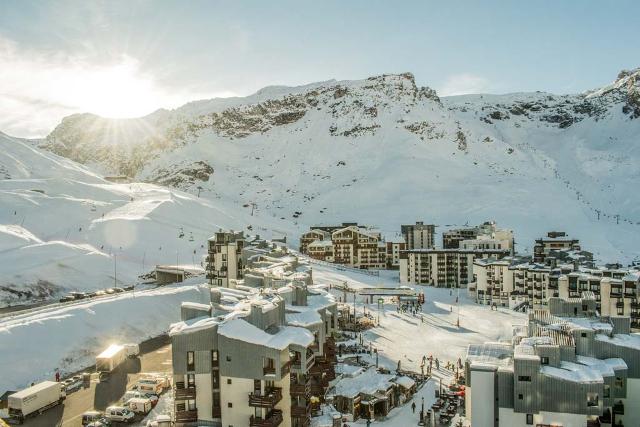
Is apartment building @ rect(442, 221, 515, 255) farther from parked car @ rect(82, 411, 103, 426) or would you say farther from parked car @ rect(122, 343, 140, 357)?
parked car @ rect(82, 411, 103, 426)

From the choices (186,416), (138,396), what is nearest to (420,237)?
(138,396)

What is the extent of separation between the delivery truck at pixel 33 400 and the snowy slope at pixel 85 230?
35943mm

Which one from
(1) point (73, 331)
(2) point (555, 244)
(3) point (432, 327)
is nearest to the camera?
(1) point (73, 331)

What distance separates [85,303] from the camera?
56.1m

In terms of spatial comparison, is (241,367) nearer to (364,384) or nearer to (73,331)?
(364,384)

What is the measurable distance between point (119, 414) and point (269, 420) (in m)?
11.2

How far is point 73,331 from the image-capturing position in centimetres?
4922

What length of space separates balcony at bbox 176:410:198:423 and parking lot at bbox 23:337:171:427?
863cm

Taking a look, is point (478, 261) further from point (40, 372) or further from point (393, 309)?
point (40, 372)

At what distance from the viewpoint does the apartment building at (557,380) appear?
26984 mm

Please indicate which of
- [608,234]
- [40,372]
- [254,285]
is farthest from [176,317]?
[608,234]

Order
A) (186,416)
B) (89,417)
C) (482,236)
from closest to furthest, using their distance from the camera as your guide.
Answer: (186,416), (89,417), (482,236)

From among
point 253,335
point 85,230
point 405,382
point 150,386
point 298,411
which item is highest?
point 85,230

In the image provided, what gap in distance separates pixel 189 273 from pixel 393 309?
1198 inches
